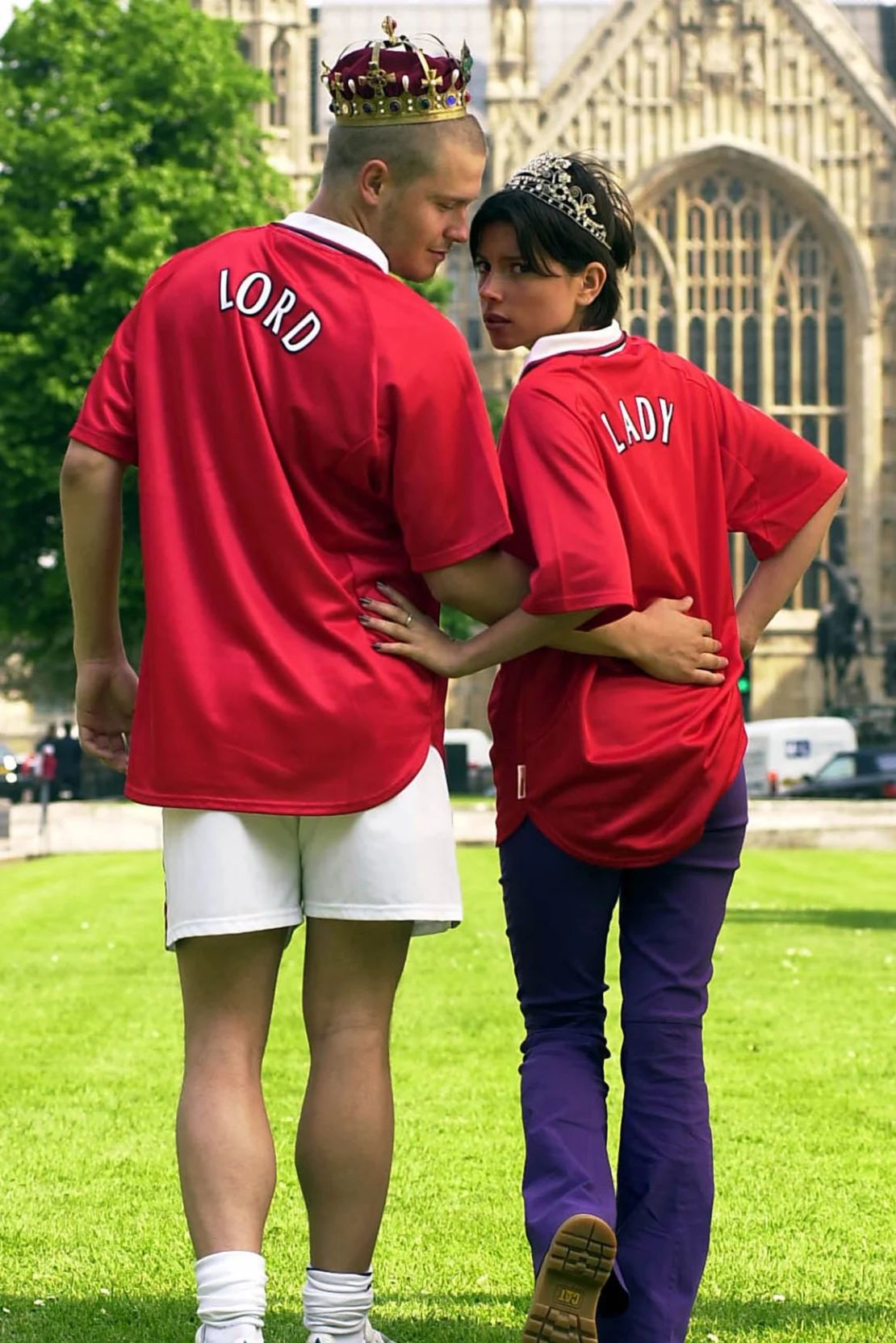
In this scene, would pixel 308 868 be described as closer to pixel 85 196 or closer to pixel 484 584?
pixel 484 584

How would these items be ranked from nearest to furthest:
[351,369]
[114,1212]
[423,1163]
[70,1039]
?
[351,369], [114,1212], [423,1163], [70,1039]

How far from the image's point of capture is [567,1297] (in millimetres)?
3281

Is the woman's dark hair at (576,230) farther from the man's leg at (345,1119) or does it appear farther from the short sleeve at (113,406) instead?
the man's leg at (345,1119)

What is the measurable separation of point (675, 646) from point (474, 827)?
2505 centimetres

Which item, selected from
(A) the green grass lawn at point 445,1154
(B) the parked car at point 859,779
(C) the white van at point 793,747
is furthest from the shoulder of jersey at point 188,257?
(C) the white van at point 793,747

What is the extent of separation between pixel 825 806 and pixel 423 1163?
2862 centimetres

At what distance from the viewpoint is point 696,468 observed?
12.6 feet

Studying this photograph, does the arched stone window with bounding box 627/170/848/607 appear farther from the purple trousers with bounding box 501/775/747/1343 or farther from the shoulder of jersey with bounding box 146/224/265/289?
the shoulder of jersey with bounding box 146/224/265/289

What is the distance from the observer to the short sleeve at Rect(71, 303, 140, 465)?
11.8 ft

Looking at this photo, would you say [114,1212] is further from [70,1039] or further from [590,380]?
[70,1039]

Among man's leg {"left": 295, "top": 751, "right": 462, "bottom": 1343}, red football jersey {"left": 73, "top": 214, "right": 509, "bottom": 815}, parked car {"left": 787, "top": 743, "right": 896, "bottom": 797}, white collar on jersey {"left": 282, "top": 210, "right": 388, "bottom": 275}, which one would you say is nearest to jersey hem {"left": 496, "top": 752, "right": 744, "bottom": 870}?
man's leg {"left": 295, "top": 751, "right": 462, "bottom": 1343}

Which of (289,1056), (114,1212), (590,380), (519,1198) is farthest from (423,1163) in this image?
(590,380)

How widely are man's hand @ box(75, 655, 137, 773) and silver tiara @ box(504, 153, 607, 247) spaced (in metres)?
1.06

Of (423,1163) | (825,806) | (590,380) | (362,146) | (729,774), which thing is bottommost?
(825,806)
